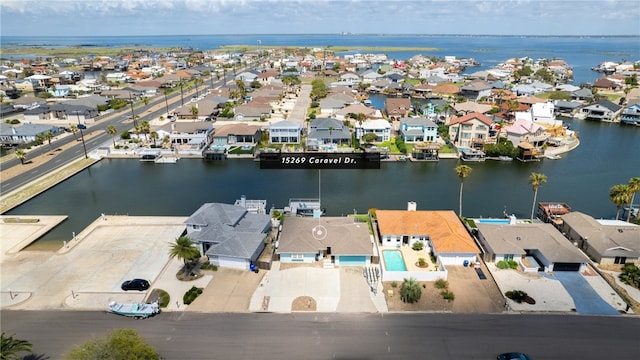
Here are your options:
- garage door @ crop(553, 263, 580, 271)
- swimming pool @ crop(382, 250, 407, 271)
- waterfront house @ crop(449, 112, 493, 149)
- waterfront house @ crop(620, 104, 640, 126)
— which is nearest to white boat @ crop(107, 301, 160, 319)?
swimming pool @ crop(382, 250, 407, 271)

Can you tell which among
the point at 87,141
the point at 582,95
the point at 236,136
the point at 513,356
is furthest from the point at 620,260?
the point at 582,95

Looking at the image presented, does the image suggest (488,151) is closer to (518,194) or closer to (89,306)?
(518,194)

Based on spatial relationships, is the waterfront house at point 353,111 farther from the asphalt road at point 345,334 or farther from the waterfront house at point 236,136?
the asphalt road at point 345,334

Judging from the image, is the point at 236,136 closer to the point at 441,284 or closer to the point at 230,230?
the point at 230,230

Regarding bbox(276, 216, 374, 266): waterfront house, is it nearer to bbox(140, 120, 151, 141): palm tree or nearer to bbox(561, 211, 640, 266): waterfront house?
bbox(561, 211, 640, 266): waterfront house

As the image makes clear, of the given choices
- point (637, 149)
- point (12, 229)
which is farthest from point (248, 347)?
point (637, 149)
